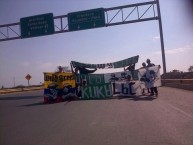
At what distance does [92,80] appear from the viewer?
22.4 metres

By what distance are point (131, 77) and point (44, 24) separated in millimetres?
16756

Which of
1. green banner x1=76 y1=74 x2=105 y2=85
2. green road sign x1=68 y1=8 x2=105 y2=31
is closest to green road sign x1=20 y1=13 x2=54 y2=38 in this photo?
green road sign x1=68 y1=8 x2=105 y2=31

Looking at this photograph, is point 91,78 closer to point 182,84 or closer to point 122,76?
point 122,76

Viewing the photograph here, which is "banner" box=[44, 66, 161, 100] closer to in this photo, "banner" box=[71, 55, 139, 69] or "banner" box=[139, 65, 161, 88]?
"banner" box=[139, 65, 161, 88]

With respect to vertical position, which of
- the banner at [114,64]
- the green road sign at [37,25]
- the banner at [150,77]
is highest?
the green road sign at [37,25]

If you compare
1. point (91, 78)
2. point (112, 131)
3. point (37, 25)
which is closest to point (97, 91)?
point (91, 78)

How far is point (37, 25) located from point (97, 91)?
56.0 ft

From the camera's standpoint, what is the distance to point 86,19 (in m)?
34.2

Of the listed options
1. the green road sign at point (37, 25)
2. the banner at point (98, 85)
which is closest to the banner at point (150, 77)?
the banner at point (98, 85)

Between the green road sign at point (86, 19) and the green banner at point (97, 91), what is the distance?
14.4 meters

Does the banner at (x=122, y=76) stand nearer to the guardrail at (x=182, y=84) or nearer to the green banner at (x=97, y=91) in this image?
the green banner at (x=97, y=91)

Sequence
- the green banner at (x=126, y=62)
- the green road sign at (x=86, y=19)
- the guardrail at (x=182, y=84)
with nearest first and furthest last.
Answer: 1. the guardrail at (x=182, y=84)
2. the green banner at (x=126, y=62)
3. the green road sign at (x=86, y=19)

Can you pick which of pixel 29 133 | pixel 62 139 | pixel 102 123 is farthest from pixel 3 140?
pixel 102 123

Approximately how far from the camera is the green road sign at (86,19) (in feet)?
111
